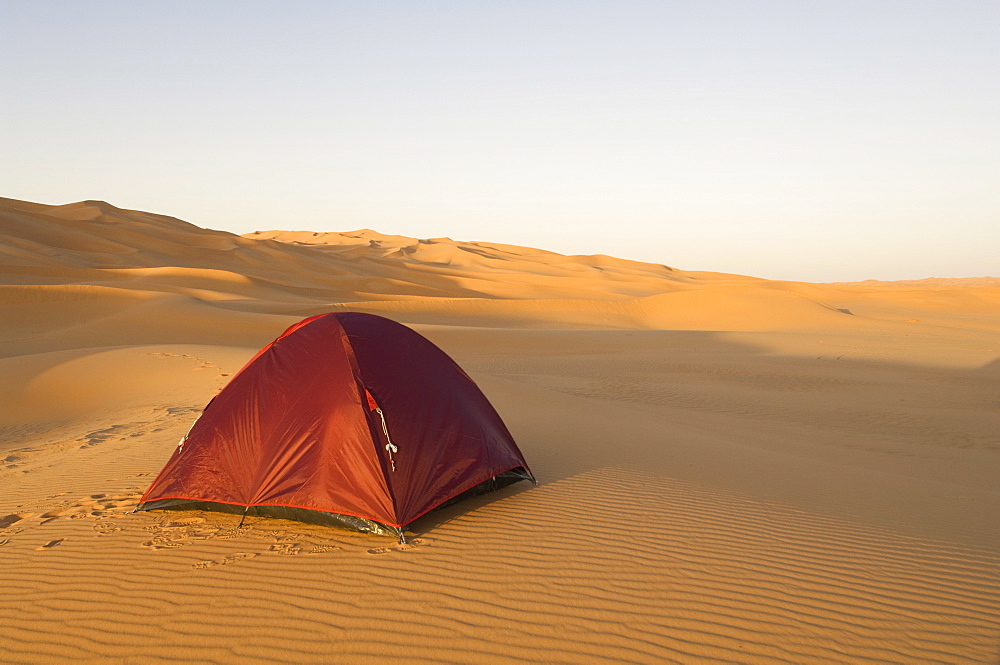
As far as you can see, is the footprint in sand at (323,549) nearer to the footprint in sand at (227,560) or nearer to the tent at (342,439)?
the tent at (342,439)

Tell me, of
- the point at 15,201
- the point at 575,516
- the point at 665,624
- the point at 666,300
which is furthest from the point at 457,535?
the point at 15,201

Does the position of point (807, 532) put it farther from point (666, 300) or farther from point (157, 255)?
point (157, 255)

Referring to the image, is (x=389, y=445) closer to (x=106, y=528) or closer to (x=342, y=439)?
(x=342, y=439)

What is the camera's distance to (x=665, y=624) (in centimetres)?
411

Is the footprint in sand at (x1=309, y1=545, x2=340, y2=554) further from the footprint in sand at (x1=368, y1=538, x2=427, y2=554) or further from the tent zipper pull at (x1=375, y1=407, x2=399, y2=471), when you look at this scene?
the tent zipper pull at (x1=375, y1=407, x2=399, y2=471)

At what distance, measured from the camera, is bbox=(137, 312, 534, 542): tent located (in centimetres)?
550

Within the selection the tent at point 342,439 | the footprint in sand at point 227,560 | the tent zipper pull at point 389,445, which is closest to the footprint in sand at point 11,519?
the tent at point 342,439

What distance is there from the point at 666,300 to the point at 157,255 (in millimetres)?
33572

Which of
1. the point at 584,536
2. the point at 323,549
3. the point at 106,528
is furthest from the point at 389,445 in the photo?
the point at 106,528

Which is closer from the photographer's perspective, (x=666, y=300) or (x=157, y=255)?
(x=666, y=300)

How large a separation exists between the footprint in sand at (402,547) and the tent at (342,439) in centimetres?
12

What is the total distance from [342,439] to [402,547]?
1.01m

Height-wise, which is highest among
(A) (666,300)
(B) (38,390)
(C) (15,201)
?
(C) (15,201)

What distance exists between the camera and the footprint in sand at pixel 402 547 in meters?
5.10
